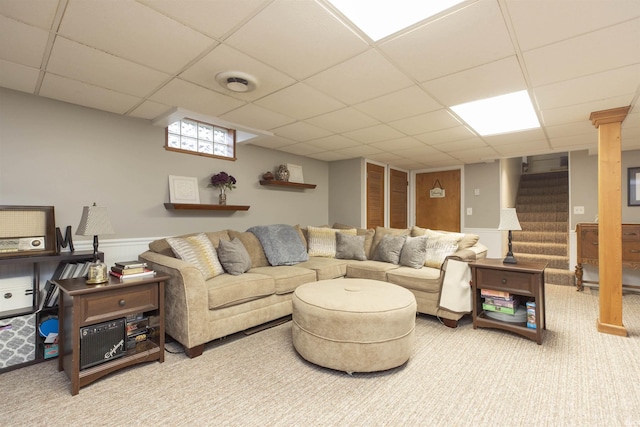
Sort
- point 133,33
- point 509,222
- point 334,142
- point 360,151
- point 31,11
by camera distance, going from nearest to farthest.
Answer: point 31,11 → point 133,33 → point 509,222 → point 334,142 → point 360,151

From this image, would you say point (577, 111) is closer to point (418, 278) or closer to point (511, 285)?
point (511, 285)

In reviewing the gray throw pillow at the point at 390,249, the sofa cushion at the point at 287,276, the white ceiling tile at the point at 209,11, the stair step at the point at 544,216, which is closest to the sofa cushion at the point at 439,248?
the gray throw pillow at the point at 390,249

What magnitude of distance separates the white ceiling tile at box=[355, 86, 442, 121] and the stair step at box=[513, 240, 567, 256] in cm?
436

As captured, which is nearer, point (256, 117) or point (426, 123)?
point (256, 117)

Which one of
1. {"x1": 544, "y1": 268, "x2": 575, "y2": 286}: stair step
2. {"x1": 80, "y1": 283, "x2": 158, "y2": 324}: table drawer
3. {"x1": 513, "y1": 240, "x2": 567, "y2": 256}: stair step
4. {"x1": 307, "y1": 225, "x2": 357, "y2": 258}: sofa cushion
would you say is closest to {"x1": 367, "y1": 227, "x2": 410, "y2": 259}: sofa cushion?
{"x1": 307, "y1": 225, "x2": 357, "y2": 258}: sofa cushion

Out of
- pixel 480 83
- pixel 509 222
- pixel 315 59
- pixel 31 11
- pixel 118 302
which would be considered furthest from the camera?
pixel 509 222

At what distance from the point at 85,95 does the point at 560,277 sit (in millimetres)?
6543

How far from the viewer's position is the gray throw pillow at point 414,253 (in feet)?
11.5

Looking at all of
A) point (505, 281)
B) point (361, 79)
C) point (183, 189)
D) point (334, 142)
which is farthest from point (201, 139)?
point (505, 281)

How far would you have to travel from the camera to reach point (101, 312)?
2100 millimetres

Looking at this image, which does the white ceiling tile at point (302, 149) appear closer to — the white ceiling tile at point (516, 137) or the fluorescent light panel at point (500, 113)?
the fluorescent light panel at point (500, 113)

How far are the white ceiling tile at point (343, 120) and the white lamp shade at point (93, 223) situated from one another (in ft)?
6.87

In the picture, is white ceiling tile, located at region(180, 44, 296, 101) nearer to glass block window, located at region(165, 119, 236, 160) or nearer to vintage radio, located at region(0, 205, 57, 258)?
glass block window, located at region(165, 119, 236, 160)

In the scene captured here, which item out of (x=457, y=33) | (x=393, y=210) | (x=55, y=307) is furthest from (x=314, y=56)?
(x=393, y=210)
